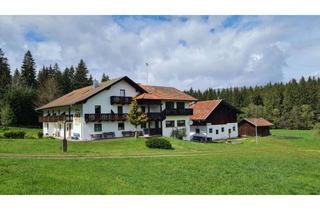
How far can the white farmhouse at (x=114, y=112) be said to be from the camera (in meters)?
42.0

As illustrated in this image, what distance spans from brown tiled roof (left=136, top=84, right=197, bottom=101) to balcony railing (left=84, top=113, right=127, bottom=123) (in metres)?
3.87

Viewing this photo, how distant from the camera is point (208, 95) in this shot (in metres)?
127

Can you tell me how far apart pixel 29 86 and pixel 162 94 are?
168 feet

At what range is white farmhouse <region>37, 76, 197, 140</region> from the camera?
42.0 meters

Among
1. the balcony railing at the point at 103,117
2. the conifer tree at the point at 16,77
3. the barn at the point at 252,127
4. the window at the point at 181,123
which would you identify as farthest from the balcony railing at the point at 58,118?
the barn at the point at 252,127

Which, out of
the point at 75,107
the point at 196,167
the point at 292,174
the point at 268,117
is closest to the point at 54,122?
the point at 75,107

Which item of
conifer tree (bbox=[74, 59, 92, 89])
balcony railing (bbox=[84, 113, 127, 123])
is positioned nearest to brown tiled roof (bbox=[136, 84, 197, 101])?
balcony railing (bbox=[84, 113, 127, 123])

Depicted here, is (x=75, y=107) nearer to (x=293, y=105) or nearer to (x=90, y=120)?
(x=90, y=120)

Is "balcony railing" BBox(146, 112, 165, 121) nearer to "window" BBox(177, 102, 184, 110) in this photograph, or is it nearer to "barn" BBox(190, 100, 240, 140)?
"window" BBox(177, 102, 184, 110)

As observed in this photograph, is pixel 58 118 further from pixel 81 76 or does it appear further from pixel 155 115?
pixel 81 76

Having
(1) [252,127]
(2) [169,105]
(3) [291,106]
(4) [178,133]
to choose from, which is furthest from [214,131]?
(3) [291,106]

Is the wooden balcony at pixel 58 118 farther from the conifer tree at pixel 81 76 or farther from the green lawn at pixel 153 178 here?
the conifer tree at pixel 81 76

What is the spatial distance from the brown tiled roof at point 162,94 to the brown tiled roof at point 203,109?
5019 mm

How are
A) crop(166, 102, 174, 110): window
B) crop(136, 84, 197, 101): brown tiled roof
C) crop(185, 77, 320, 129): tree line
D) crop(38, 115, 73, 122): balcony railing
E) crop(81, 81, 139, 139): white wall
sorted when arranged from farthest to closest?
crop(185, 77, 320, 129): tree line < crop(166, 102, 174, 110): window < crop(136, 84, 197, 101): brown tiled roof < crop(38, 115, 73, 122): balcony railing < crop(81, 81, 139, 139): white wall
